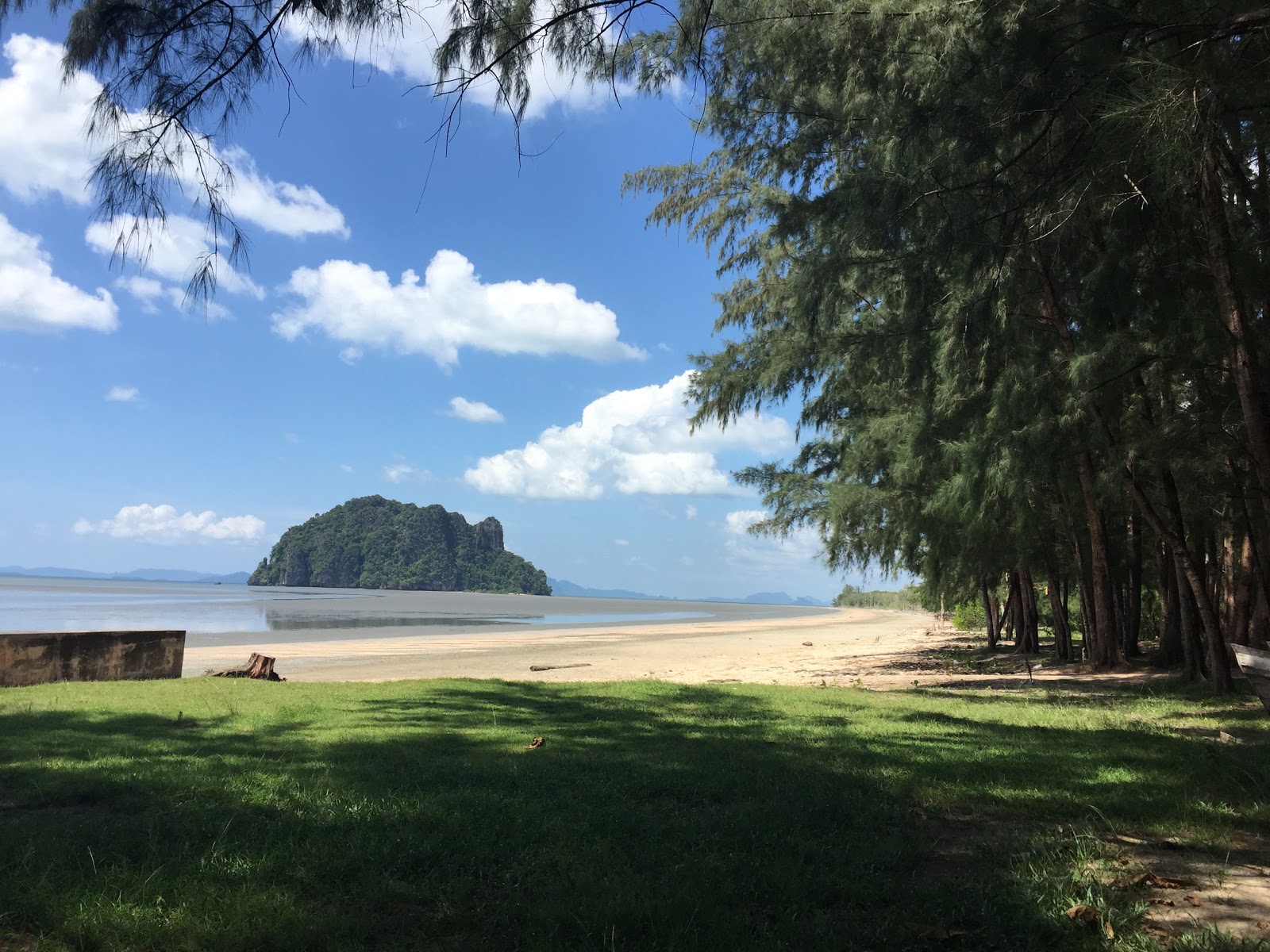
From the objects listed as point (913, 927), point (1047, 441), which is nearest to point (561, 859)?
point (913, 927)

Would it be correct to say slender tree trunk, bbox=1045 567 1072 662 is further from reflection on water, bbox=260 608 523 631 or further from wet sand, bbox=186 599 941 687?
reflection on water, bbox=260 608 523 631

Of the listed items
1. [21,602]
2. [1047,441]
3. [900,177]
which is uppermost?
[900,177]

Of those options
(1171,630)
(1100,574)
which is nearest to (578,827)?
(1100,574)

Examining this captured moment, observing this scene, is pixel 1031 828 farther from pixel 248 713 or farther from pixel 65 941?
pixel 248 713

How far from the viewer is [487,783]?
5.44 metres

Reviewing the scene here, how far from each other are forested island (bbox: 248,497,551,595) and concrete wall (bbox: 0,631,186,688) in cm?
14301

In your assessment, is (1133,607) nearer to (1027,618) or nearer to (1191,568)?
(1027,618)

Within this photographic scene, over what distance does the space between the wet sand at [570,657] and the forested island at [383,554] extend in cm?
12175

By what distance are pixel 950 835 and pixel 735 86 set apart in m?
7.36

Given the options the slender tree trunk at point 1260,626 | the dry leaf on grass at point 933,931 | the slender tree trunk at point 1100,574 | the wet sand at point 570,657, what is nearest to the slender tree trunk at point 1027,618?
the wet sand at point 570,657

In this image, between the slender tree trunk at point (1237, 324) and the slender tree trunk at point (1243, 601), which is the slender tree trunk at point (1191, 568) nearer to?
the slender tree trunk at point (1243, 601)

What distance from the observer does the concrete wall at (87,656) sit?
11727 mm

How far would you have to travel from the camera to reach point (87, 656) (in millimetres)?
12523

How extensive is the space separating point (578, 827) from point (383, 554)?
15840 cm
